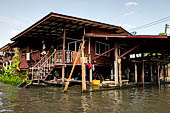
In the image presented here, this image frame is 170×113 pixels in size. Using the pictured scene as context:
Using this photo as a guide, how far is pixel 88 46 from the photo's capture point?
604 inches

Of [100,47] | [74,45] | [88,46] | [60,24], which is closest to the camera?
[60,24]

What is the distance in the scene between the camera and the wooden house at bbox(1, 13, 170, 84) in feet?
43.6

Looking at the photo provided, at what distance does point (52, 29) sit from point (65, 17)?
3.48m

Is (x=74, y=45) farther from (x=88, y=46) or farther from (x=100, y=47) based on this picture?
(x=100, y=47)

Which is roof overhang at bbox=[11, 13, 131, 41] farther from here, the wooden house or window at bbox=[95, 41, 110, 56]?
window at bbox=[95, 41, 110, 56]

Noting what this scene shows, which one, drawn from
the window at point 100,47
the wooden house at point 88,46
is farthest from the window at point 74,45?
the window at point 100,47

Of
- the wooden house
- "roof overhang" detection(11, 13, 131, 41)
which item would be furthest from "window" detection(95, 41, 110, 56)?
"roof overhang" detection(11, 13, 131, 41)

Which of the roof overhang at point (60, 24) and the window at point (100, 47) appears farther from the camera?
the window at point (100, 47)

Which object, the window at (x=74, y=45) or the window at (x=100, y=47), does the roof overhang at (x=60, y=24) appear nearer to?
the window at (x=74, y=45)

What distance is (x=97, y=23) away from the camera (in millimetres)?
14852

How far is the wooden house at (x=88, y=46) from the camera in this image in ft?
43.6

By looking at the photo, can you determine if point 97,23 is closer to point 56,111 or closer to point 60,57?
point 60,57

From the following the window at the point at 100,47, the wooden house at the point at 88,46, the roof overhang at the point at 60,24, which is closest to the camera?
the roof overhang at the point at 60,24

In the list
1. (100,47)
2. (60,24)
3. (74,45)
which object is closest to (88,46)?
(100,47)
